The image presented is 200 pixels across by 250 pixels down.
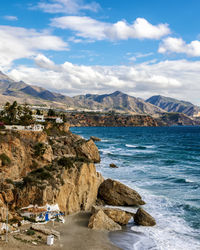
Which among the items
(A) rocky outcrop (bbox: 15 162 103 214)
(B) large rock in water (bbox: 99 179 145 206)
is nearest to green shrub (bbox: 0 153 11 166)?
(A) rocky outcrop (bbox: 15 162 103 214)

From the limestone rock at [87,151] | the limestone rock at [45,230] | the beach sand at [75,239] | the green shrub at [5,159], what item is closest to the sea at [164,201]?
the beach sand at [75,239]

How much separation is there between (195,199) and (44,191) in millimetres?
18888

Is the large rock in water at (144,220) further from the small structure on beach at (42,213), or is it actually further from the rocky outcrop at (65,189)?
the small structure on beach at (42,213)

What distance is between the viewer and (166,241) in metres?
21.0

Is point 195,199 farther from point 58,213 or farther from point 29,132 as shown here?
point 29,132

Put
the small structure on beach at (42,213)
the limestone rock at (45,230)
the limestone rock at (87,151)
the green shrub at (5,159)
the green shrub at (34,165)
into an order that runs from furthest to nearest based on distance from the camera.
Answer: the limestone rock at (87,151) → the green shrub at (34,165) → the green shrub at (5,159) → the small structure on beach at (42,213) → the limestone rock at (45,230)

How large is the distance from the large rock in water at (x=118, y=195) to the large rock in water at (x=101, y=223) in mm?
6897

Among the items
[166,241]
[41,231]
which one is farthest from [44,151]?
[166,241]

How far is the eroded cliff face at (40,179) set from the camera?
23.0 metres

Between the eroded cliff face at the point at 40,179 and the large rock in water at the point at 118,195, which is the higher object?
the eroded cliff face at the point at 40,179

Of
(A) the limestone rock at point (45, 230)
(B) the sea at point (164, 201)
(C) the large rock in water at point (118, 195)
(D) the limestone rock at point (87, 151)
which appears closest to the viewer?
(A) the limestone rock at point (45, 230)

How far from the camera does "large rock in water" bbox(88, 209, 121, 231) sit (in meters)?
22.6

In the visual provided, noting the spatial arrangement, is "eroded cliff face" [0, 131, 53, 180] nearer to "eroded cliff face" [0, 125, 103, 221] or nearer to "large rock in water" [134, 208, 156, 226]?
"eroded cliff face" [0, 125, 103, 221]

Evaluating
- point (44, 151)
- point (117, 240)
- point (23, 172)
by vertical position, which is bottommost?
point (117, 240)
